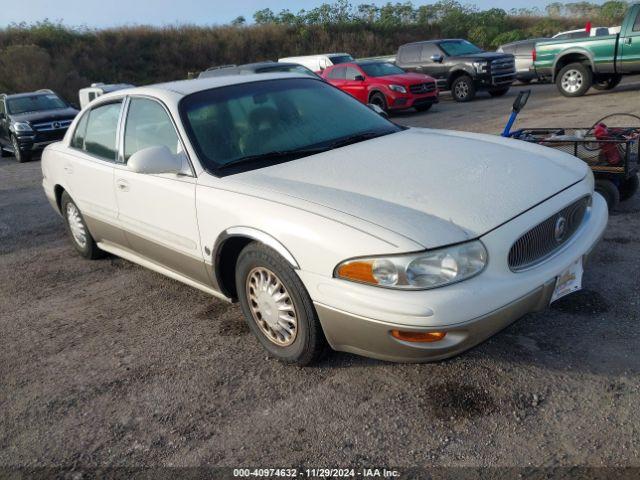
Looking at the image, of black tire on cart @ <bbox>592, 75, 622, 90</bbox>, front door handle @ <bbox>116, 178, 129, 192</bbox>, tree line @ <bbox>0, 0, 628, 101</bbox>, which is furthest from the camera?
tree line @ <bbox>0, 0, 628, 101</bbox>

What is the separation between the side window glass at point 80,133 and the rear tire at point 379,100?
34.3 ft

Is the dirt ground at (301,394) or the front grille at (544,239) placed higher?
the front grille at (544,239)

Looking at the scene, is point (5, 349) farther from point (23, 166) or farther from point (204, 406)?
point (23, 166)

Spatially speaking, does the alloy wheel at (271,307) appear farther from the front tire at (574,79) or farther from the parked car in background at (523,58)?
the parked car in background at (523,58)

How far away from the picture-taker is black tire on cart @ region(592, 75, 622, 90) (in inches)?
576

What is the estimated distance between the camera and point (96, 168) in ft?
15.3

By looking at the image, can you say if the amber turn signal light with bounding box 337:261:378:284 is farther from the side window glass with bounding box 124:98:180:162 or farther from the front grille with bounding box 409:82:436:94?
the front grille with bounding box 409:82:436:94

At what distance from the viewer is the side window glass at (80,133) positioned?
5.15m

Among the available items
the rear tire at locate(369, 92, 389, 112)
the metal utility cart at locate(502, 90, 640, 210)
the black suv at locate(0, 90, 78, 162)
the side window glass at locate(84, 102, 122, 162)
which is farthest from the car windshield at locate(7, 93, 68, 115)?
the metal utility cart at locate(502, 90, 640, 210)

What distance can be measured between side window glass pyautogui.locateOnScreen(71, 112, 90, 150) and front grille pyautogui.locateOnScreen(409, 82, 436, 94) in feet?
35.5

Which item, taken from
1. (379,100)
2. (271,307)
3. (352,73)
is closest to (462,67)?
(379,100)

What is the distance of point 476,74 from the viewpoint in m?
16.3

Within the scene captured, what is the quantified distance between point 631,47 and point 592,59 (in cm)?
91

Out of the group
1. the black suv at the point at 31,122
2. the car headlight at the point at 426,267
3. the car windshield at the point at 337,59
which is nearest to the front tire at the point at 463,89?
the car windshield at the point at 337,59
